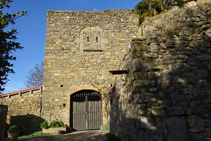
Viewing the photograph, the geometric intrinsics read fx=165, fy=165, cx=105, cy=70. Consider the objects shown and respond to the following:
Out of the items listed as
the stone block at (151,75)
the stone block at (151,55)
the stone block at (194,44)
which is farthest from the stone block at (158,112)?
the stone block at (194,44)

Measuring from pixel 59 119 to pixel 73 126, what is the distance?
2.62ft

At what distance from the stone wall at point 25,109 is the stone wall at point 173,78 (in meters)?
6.32

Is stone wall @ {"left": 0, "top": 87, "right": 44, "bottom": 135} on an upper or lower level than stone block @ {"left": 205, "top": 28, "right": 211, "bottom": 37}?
lower

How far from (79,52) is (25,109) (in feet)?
13.2

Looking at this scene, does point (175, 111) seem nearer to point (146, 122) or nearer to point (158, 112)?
point (158, 112)

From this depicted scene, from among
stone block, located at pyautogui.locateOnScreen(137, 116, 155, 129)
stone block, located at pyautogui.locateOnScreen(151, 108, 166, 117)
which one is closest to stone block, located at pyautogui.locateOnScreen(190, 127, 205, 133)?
stone block, located at pyautogui.locateOnScreen(151, 108, 166, 117)

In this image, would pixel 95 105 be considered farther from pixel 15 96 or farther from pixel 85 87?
pixel 15 96

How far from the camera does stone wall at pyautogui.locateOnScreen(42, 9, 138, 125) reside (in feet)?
27.4

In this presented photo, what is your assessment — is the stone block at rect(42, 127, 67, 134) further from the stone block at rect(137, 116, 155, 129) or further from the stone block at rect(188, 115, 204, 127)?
the stone block at rect(188, 115, 204, 127)

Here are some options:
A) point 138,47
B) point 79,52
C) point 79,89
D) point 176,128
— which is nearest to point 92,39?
point 79,52

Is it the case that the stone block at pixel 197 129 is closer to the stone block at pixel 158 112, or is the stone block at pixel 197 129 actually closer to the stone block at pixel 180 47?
the stone block at pixel 158 112

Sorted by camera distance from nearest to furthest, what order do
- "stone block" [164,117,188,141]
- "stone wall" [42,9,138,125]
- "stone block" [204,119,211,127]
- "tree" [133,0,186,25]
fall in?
"stone block" [164,117,188,141], "stone block" [204,119,211,127], "tree" [133,0,186,25], "stone wall" [42,9,138,125]

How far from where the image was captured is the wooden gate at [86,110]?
838 centimetres

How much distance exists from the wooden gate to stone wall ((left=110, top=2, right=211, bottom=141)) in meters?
5.29
